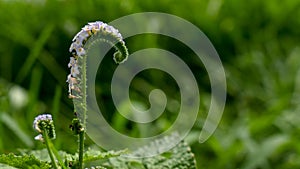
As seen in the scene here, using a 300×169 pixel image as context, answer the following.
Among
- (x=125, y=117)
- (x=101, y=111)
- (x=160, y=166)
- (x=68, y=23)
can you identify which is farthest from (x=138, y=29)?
(x=160, y=166)

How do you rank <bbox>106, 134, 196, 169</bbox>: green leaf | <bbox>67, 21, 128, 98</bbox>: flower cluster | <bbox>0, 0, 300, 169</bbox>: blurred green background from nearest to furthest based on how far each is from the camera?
<bbox>67, 21, 128, 98</bbox>: flower cluster → <bbox>106, 134, 196, 169</bbox>: green leaf → <bbox>0, 0, 300, 169</bbox>: blurred green background

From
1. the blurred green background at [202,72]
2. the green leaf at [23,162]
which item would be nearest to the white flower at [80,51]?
the green leaf at [23,162]

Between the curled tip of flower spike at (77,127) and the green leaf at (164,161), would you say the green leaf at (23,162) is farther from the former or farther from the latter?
the green leaf at (164,161)

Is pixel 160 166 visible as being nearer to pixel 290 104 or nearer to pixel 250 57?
pixel 290 104

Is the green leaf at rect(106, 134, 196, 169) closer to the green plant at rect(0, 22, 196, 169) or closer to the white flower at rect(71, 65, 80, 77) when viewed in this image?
the green plant at rect(0, 22, 196, 169)

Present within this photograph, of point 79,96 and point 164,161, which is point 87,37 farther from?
point 164,161

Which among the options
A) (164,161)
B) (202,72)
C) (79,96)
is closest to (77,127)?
(79,96)

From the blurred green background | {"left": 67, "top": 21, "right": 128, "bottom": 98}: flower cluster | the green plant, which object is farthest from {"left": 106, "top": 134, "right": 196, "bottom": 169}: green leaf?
the blurred green background

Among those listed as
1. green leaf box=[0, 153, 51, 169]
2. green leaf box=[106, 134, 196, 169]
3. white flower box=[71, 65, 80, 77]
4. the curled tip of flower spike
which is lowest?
green leaf box=[0, 153, 51, 169]
